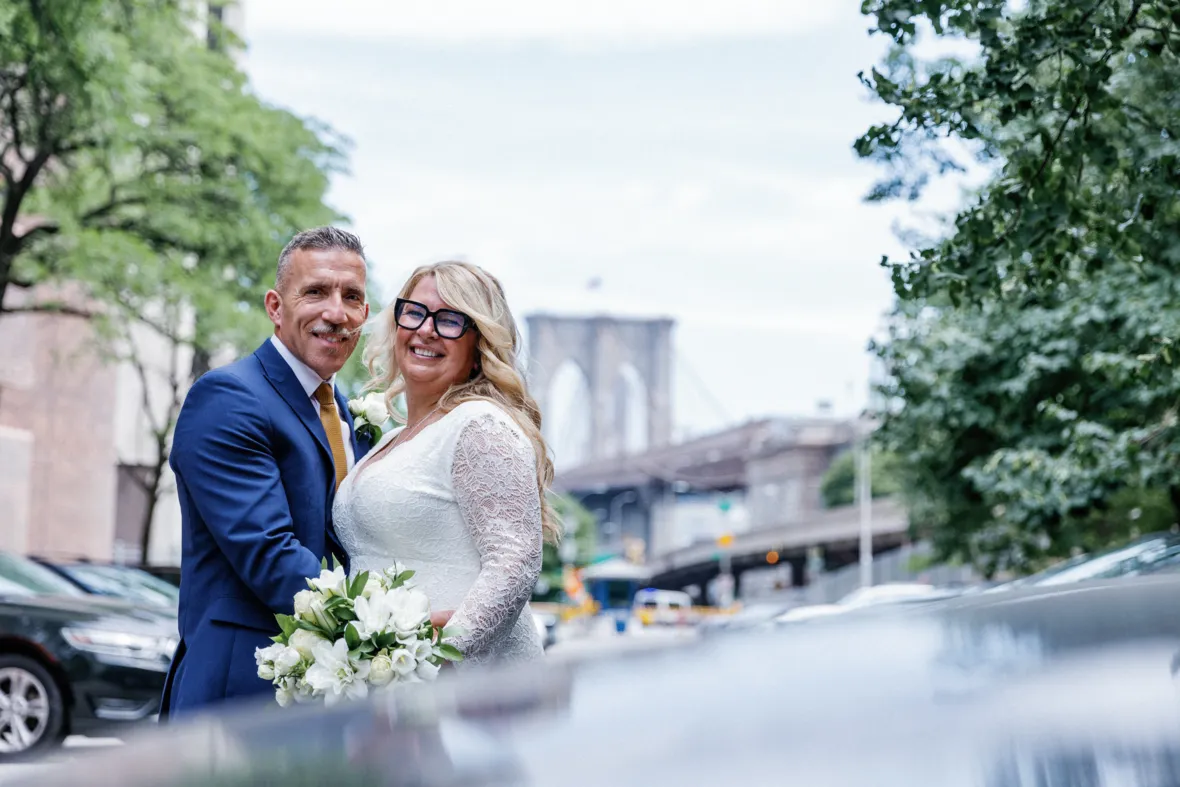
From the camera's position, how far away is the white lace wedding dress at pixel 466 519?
2.92 meters

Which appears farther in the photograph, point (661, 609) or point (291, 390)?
point (661, 609)

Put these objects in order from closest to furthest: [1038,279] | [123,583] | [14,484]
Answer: [1038,279] < [123,583] < [14,484]

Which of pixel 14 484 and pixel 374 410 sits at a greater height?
pixel 14 484

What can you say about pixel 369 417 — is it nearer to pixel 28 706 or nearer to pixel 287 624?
pixel 287 624

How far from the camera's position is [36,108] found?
568 inches

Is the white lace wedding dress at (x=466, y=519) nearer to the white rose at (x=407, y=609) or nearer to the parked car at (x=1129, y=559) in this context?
the white rose at (x=407, y=609)

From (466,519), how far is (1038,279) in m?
3.68

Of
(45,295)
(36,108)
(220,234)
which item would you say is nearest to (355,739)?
(36,108)

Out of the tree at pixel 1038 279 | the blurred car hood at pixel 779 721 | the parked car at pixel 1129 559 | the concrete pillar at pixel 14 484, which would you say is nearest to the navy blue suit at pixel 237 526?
the blurred car hood at pixel 779 721

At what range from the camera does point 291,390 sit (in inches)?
126

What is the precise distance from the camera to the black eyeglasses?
3.11 meters

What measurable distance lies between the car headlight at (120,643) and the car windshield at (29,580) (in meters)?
0.72

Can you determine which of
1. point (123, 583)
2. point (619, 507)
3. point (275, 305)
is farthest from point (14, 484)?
point (619, 507)

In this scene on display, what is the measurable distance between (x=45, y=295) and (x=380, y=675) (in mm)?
24753
